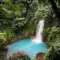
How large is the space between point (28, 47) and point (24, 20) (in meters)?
5.29

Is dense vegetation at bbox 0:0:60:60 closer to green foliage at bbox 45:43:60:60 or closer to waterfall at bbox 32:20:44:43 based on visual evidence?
waterfall at bbox 32:20:44:43

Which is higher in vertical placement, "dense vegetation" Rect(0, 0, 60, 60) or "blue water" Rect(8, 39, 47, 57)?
"dense vegetation" Rect(0, 0, 60, 60)

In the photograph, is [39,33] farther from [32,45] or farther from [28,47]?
[28,47]

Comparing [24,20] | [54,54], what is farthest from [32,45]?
[54,54]

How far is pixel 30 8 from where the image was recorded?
23875 millimetres

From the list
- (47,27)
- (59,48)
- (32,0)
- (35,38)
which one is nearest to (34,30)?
(35,38)

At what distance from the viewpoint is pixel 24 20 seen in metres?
22.1

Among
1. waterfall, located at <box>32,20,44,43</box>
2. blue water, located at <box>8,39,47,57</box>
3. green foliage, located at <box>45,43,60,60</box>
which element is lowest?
green foliage, located at <box>45,43,60,60</box>

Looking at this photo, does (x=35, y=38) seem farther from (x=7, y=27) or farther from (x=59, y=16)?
(x=59, y=16)

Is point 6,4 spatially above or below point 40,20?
above

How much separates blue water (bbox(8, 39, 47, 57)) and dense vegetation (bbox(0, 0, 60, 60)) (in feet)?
2.08

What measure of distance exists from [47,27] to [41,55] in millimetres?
5594

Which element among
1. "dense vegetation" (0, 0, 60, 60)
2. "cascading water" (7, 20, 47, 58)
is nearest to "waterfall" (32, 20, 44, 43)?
"cascading water" (7, 20, 47, 58)

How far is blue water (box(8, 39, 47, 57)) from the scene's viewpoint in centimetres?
1654
